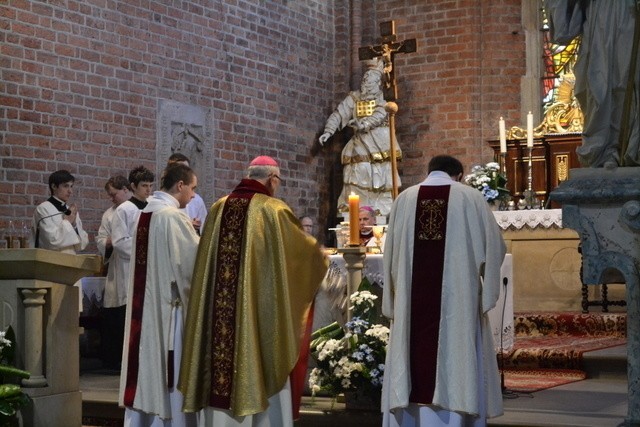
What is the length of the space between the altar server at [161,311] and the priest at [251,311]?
30 cm

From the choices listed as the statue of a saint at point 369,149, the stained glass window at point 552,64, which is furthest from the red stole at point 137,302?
the stained glass window at point 552,64

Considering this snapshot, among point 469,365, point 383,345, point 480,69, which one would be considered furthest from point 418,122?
point 469,365

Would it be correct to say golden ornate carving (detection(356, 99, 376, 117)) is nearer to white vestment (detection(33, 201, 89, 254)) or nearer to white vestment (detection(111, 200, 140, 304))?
white vestment (detection(111, 200, 140, 304))

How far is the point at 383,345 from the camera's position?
20.4 feet

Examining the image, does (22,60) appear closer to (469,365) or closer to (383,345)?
(383,345)

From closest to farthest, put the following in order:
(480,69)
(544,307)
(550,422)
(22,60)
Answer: (550,422) < (22,60) < (544,307) < (480,69)

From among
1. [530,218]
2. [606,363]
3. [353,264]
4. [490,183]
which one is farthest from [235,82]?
[353,264]

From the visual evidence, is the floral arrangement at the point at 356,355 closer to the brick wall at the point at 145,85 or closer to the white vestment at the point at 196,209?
the white vestment at the point at 196,209

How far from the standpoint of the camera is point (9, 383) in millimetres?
6199

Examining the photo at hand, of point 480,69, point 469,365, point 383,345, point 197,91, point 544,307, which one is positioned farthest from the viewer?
point 480,69

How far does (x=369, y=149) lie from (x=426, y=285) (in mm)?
7395

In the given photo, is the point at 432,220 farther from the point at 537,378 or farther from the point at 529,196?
the point at 529,196

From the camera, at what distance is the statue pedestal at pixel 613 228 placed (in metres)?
5.02

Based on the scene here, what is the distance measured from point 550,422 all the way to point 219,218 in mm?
2028
